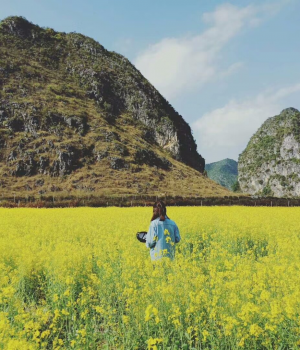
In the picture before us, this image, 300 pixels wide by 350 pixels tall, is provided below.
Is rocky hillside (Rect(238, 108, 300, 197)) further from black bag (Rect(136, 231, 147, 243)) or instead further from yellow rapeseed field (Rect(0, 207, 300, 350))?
yellow rapeseed field (Rect(0, 207, 300, 350))

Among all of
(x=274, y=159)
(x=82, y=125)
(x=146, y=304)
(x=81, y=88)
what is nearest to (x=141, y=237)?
(x=146, y=304)

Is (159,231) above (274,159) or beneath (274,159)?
beneath

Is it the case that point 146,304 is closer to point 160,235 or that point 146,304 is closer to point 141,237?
point 160,235

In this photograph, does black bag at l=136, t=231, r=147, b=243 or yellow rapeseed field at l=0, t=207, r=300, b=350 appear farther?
black bag at l=136, t=231, r=147, b=243

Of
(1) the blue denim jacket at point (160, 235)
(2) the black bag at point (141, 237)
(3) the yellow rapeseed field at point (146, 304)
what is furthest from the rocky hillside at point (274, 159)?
(3) the yellow rapeseed field at point (146, 304)

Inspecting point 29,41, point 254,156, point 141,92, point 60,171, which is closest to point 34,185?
point 60,171

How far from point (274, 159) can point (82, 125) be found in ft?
339

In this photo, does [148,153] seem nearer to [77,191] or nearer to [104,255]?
[77,191]

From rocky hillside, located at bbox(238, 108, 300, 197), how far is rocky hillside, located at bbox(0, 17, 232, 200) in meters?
58.1

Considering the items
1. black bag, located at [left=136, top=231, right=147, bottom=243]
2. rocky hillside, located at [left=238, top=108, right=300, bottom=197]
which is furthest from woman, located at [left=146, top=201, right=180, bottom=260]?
rocky hillside, located at [left=238, top=108, right=300, bottom=197]

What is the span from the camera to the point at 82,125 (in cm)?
6988

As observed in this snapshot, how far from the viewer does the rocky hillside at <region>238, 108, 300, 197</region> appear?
135250 millimetres

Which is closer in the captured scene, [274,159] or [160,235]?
[160,235]

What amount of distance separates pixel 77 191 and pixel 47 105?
26.5 m
